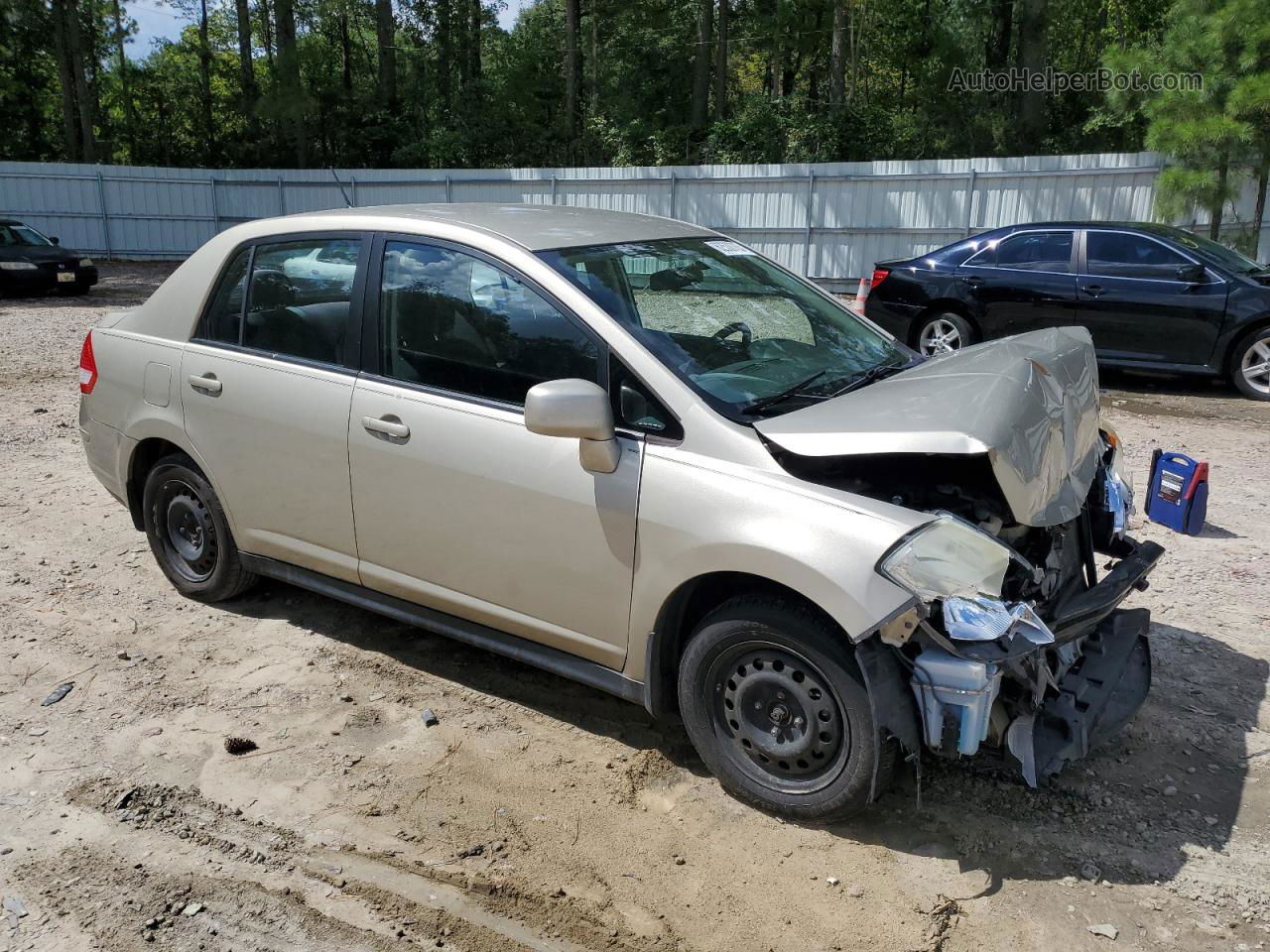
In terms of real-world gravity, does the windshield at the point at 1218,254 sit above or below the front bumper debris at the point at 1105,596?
above

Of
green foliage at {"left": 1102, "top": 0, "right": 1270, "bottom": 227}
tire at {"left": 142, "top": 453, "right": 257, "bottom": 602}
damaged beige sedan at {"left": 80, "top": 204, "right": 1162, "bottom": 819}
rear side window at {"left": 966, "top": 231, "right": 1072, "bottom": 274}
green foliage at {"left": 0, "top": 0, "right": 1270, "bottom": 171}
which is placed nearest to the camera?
damaged beige sedan at {"left": 80, "top": 204, "right": 1162, "bottom": 819}

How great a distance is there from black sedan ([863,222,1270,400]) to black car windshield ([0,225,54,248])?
15917mm

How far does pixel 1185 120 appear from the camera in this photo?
1362cm

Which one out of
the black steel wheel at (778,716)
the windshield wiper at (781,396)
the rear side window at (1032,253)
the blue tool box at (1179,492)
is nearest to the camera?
the black steel wheel at (778,716)

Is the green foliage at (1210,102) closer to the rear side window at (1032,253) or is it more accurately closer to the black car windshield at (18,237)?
the rear side window at (1032,253)

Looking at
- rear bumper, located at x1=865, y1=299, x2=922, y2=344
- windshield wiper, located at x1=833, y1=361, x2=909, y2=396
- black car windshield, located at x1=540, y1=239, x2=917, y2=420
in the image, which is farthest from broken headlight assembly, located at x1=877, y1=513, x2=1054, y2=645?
rear bumper, located at x1=865, y1=299, x2=922, y2=344

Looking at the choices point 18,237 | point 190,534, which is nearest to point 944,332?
point 190,534

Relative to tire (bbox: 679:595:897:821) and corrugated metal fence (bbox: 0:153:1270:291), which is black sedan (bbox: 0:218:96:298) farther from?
tire (bbox: 679:595:897:821)

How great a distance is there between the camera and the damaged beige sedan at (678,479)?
3082mm

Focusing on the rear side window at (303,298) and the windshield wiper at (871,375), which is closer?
the windshield wiper at (871,375)

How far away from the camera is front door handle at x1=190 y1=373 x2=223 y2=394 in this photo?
15.1 feet

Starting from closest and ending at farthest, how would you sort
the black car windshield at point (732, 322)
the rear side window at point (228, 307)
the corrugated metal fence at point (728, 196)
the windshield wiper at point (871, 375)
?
the black car windshield at point (732, 322)
the windshield wiper at point (871, 375)
the rear side window at point (228, 307)
the corrugated metal fence at point (728, 196)

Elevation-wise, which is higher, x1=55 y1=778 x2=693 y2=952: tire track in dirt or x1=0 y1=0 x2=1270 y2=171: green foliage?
x1=0 y1=0 x2=1270 y2=171: green foliage

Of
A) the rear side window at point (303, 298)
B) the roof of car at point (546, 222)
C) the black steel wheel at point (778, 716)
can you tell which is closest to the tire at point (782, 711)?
the black steel wheel at point (778, 716)
